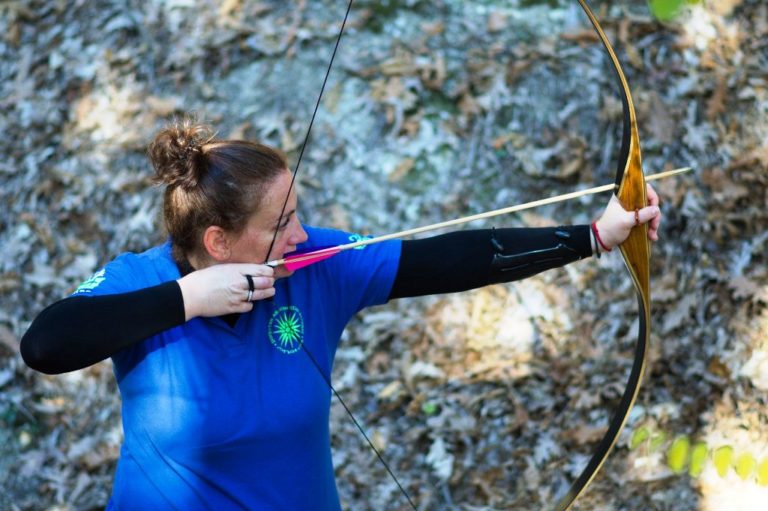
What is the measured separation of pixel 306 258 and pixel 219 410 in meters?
0.33

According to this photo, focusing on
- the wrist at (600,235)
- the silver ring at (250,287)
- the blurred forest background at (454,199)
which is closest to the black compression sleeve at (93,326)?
the silver ring at (250,287)

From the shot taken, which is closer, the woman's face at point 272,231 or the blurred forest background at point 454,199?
the woman's face at point 272,231

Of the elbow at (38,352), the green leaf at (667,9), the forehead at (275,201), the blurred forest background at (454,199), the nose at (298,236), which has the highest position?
the forehead at (275,201)

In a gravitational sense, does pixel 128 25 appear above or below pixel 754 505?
above

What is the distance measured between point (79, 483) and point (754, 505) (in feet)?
7.26

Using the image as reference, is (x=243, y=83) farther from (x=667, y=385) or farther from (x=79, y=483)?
(x=667, y=385)

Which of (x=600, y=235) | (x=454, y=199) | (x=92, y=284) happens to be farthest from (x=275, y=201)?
(x=454, y=199)

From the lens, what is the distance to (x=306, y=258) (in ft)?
5.72

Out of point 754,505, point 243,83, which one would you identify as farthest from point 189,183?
point 243,83

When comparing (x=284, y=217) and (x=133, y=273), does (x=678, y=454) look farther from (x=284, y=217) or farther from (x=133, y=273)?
(x=133, y=273)

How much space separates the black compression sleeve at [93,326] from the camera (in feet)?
5.16

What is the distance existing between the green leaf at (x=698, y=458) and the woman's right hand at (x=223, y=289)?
1.79m

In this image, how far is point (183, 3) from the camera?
13.8ft

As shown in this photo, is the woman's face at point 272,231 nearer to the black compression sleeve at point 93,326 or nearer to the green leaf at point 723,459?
the black compression sleeve at point 93,326
